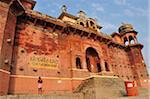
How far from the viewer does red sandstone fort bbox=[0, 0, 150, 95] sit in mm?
12258

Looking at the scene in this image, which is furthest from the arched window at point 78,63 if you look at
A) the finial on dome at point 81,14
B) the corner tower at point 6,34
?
the finial on dome at point 81,14

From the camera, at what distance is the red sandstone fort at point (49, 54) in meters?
12.3

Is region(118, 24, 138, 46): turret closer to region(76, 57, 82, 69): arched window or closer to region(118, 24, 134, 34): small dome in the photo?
region(118, 24, 134, 34): small dome

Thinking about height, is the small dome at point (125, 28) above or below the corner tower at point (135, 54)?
above

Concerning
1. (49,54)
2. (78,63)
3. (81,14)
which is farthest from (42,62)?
(81,14)

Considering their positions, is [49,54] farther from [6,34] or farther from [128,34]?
[128,34]

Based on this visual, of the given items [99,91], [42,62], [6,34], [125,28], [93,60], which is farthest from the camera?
[125,28]

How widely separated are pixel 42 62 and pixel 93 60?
24.2 feet

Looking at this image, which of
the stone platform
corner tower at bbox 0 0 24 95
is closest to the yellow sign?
corner tower at bbox 0 0 24 95

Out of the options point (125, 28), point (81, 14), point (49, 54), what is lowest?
point (49, 54)

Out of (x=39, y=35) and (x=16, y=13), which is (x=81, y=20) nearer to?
(x=39, y=35)

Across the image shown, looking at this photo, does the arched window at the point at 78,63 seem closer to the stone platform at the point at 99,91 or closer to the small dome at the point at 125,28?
the stone platform at the point at 99,91

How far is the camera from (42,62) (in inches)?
561

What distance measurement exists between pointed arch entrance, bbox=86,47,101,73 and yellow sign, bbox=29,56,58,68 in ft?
17.4
